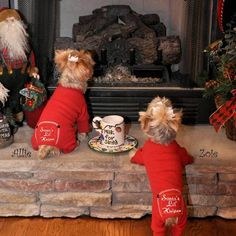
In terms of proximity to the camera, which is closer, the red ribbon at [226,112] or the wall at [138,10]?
the red ribbon at [226,112]

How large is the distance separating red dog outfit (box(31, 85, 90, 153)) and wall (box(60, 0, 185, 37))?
0.54 metres

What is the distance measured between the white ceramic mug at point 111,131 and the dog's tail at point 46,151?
21cm

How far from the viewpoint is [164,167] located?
1.65 m

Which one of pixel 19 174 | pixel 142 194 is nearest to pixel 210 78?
pixel 142 194

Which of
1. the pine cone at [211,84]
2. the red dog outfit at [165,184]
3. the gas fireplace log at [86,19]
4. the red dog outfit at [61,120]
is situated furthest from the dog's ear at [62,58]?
the pine cone at [211,84]

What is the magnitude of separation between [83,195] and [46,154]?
24cm

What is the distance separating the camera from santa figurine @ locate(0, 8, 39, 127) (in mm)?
2066

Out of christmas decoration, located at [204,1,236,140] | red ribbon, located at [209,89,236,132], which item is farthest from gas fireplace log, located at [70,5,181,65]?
red ribbon, located at [209,89,236,132]

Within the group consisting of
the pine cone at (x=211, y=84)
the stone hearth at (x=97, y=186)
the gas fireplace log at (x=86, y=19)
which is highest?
the gas fireplace log at (x=86, y=19)

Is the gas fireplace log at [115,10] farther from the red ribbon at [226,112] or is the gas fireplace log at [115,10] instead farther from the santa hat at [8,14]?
the red ribbon at [226,112]

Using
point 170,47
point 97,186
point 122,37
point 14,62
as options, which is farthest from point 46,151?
point 170,47

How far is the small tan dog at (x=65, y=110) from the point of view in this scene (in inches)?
76.9

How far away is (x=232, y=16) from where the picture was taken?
7.00ft

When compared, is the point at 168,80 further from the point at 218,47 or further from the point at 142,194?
the point at 142,194
